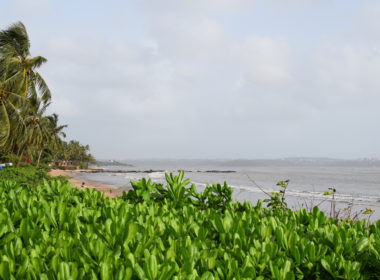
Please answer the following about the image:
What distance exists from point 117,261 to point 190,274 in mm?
345

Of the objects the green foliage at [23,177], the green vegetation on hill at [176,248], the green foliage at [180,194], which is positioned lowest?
the green foliage at [23,177]

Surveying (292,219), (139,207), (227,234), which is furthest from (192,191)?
(227,234)

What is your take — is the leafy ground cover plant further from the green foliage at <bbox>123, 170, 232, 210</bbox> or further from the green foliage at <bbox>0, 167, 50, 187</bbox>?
the green foliage at <bbox>123, 170, 232, 210</bbox>

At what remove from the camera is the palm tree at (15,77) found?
1922 cm

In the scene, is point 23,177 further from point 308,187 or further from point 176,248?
point 308,187

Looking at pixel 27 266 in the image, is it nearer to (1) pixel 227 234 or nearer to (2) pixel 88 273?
(2) pixel 88 273

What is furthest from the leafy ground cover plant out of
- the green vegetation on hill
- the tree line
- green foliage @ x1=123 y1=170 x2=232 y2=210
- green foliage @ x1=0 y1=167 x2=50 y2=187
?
the green vegetation on hill

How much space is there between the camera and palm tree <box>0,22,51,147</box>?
19.2m

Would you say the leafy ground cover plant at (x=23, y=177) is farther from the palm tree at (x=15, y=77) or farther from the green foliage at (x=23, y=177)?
the palm tree at (x=15, y=77)

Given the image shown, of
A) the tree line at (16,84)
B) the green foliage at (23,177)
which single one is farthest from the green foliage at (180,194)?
the tree line at (16,84)

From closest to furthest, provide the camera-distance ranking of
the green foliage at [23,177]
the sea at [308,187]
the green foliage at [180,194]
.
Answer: the green foliage at [180,194]
the green foliage at [23,177]
the sea at [308,187]

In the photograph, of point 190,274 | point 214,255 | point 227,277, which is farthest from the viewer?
point 214,255

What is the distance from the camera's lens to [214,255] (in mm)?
1882

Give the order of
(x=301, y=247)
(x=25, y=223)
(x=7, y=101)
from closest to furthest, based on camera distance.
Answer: (x=301, y=247), (x=25, y=223), (x=7, y=101)
